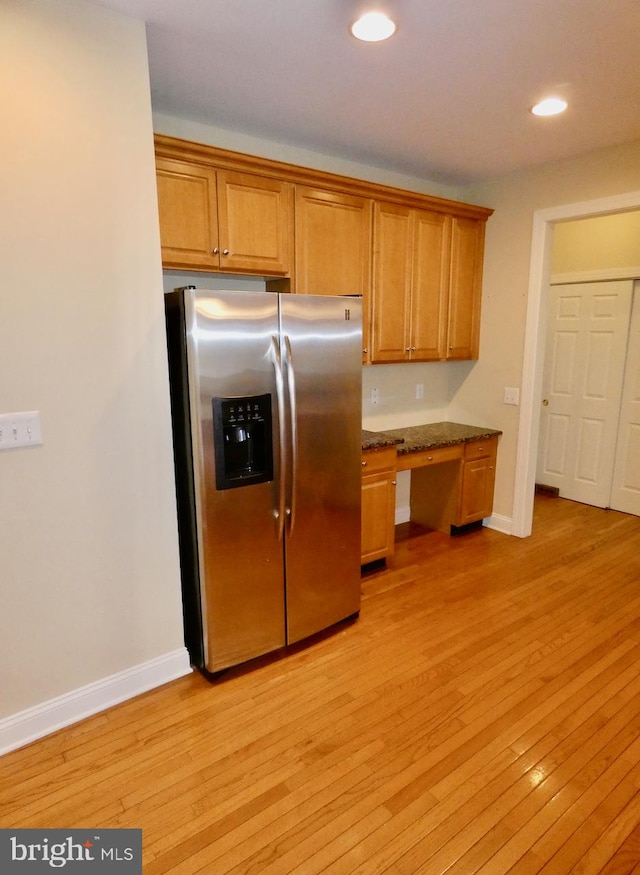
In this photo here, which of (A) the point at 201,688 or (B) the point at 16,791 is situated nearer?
(B) the point at 16,791

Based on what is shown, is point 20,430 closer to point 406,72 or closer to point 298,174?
point 298,174

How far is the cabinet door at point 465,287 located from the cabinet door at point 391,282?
465 mm

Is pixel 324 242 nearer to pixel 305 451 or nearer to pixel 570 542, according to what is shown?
pixel 305 451

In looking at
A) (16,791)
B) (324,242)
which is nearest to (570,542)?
(324,242)

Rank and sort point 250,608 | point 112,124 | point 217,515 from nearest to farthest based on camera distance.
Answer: point 112,124 → point 217,515 → point 250,608

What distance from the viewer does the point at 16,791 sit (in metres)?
1.70

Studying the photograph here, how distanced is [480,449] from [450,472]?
29cm

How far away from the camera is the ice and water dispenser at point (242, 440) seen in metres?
2.08

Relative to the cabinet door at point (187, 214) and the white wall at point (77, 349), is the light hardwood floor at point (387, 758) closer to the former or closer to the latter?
the white wall at point (77, 349)

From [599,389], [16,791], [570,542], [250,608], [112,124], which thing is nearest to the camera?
[16,791]

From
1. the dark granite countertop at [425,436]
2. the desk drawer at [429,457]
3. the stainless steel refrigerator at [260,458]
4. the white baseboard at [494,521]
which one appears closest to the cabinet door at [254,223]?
the stainless steel refrigerator at [260,458]

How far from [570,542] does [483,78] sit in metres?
3.10

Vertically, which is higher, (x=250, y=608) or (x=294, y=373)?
(x=294, y=373)

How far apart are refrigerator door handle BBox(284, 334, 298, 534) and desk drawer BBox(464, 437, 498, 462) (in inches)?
71.8
